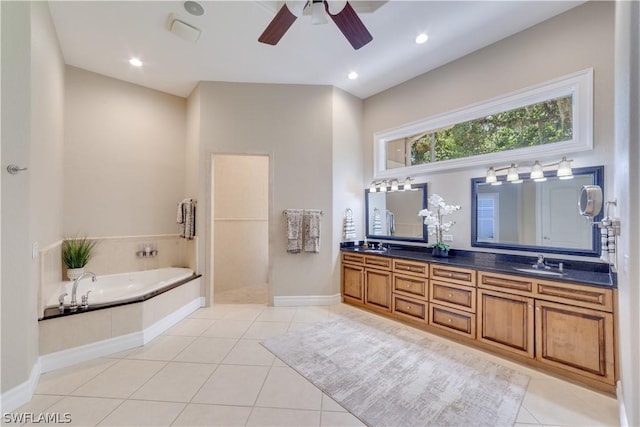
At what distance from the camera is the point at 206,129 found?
13.2 feet

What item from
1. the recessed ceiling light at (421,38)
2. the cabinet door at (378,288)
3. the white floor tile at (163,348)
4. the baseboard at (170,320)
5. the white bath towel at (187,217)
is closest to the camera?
the white floor tile at (163,348)

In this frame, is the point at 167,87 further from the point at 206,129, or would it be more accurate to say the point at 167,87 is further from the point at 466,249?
the point at 466,249

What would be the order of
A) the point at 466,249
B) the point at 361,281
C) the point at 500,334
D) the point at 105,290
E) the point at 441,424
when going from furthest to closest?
the point at 361,281, the point at 105,290, the point at 466,249, the point at 500,334, the point at 441,424

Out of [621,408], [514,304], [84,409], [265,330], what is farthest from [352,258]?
[84,409]

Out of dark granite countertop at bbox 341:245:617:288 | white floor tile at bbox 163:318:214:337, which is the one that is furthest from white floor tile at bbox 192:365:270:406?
dark granite countertop at bbox 341:245:617:288

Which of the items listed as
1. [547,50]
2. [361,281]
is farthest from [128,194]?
[547,50]

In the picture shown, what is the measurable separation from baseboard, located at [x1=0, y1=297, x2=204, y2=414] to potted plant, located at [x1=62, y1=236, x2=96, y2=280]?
1343 mm

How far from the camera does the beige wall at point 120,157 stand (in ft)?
11.9

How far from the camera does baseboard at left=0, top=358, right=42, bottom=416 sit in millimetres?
1828

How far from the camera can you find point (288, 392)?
2.05 meters

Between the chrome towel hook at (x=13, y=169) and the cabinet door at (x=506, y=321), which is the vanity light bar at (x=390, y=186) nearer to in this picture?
the cabinet door at (x=506, y=321)

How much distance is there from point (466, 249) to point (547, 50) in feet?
7.69

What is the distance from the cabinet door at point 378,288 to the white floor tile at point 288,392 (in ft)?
5.65

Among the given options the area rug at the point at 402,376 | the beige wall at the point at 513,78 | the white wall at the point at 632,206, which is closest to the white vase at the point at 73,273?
the area rug at the point at 402,376
